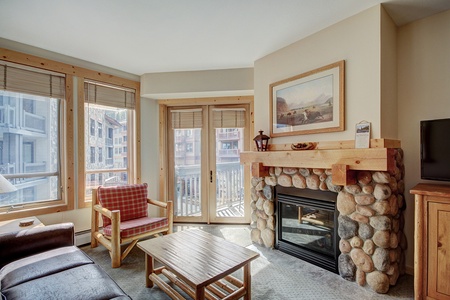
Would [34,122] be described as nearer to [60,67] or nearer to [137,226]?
[60,67]

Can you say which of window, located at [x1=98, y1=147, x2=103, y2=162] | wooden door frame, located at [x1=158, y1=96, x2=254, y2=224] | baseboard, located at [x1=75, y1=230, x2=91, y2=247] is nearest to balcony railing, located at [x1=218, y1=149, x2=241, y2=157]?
wooden door frame, located at [x1=158, y1=96, x2=254, y2=224]

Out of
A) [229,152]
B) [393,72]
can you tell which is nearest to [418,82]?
[393,72]

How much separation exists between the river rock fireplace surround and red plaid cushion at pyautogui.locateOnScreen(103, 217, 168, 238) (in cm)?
187

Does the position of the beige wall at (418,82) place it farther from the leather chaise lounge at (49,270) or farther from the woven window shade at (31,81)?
the woven window shade at (31,81)

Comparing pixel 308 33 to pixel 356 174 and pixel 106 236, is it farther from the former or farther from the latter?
pixel 106 236

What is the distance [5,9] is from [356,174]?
372 cm

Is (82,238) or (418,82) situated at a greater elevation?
(418,82)

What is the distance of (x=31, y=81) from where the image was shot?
2848mm

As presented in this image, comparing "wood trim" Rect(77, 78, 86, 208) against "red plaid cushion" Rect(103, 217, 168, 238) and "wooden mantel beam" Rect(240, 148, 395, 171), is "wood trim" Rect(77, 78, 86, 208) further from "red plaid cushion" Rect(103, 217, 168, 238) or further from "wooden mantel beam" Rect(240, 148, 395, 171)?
"wooden mantel beam" Rect(240, 148, 395, 171)

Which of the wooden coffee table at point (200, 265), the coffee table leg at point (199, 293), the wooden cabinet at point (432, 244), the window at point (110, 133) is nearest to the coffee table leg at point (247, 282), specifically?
the wooden coffee table at point (200, 265)

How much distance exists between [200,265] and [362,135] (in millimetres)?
1881

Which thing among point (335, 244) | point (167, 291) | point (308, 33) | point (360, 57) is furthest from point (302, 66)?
point (167, 291)

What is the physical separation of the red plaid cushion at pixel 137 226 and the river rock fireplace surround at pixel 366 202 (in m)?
1.87

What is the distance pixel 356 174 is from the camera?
7.24 feet
